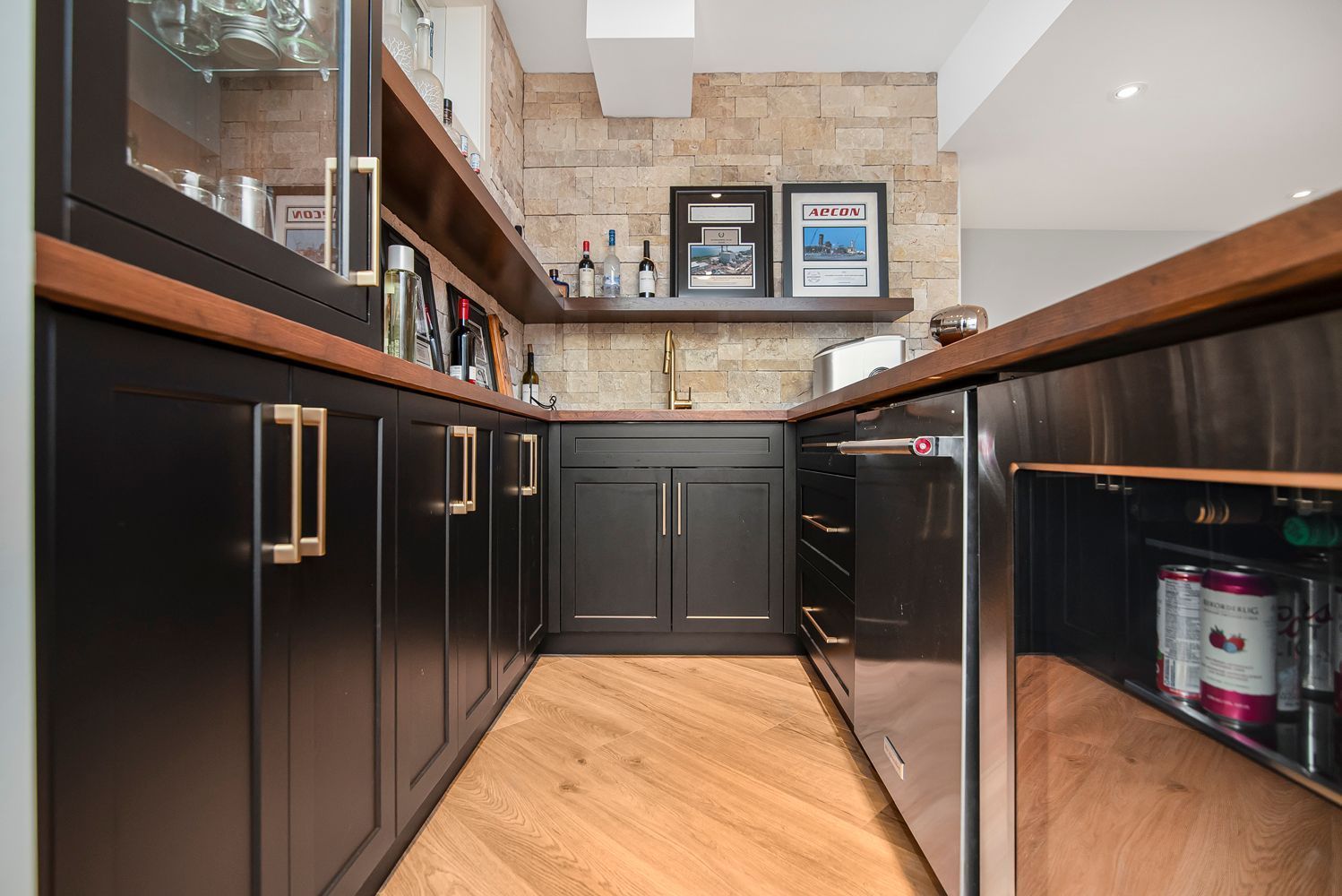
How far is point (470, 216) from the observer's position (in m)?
1.60

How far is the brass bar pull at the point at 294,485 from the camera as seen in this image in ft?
2.24

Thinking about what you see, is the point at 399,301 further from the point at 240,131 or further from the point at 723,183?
the point at 723,183

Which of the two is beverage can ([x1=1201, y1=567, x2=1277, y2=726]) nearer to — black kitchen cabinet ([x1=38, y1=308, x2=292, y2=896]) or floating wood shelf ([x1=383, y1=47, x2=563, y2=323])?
black kitchen cabinet ([x1=38, y1=308, x2=292, y2=896])

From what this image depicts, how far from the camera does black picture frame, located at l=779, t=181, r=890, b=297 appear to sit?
2.76 m

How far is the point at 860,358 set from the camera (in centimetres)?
235

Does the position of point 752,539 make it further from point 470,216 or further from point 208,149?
point 208,149

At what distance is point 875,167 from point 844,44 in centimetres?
55

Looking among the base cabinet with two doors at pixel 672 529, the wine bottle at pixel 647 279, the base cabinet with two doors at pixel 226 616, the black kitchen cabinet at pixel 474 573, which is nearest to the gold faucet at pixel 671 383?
the wine bottle at pixel 647 279

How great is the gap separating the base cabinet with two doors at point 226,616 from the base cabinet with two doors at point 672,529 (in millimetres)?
1048

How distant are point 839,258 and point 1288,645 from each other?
2616 mm

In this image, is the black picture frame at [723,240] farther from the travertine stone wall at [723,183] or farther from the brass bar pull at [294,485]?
the brass bar pull at [294,485]

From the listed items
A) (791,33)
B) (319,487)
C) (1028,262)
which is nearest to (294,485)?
(319,487)

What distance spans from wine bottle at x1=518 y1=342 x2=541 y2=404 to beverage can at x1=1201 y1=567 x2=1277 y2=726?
94.0 inches

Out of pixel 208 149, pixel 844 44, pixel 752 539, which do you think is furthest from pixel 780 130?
pixel 208 149
